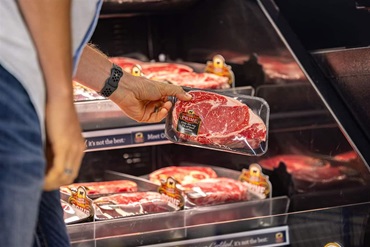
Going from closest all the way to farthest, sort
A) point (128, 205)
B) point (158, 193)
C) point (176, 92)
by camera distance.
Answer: point (176, 92)
point (128, 205)
point (158, 193)

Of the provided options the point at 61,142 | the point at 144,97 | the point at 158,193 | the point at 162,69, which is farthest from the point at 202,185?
the point at 61,142

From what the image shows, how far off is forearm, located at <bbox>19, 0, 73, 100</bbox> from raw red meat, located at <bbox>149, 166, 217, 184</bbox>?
6.67 ft

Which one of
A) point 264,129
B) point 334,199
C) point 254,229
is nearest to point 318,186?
point 334,199

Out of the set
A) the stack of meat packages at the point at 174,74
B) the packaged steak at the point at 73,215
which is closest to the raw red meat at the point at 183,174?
the stack of meat packages at the point at 174,74

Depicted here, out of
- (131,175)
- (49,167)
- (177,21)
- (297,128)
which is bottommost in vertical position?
(131,175)

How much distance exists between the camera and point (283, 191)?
321 cm

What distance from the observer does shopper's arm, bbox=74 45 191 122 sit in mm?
1968

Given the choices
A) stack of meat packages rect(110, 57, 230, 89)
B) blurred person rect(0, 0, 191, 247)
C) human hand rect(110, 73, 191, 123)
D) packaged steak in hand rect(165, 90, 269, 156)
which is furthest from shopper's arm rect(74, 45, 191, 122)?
stack of meat packages rect(110, 57, 230, 89)

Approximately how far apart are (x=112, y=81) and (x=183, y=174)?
145 centimetres

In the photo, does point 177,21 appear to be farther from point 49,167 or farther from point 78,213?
point 49,167

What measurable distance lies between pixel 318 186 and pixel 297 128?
22cm

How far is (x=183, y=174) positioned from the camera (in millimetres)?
3426

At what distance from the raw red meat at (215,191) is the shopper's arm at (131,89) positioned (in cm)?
87

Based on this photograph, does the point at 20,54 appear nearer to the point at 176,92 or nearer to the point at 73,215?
the point at 176,92
